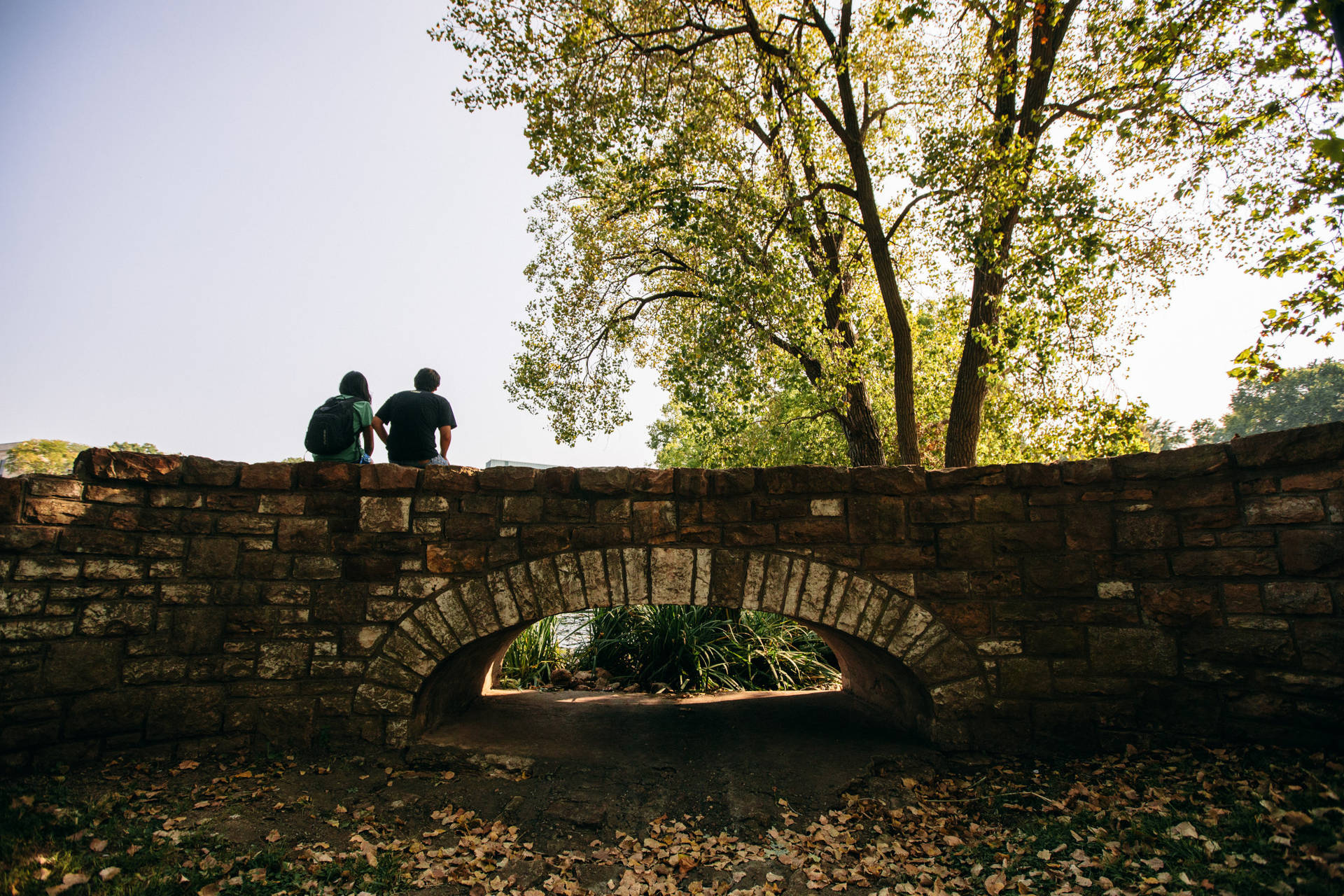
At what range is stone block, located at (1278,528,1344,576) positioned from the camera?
3354 mm

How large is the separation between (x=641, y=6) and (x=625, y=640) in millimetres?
7124

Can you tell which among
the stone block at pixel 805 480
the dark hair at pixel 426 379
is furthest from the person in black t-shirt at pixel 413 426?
the stone block at pixel 805 480

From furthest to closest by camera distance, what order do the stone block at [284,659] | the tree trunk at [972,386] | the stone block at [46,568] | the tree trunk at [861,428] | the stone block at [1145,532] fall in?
1. the tree trunk at [861,428]
2. the tree trunk at [972,386]
3. the stone block at [284,659]
4. the stone block at [1145,532]
5. the stone block at [46,568]

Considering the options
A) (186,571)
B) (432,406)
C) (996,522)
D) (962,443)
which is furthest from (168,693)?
(962,443)

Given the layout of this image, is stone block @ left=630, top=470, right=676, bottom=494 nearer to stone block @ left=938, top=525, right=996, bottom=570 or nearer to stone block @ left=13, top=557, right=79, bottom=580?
stone block @ left=938, top=525, right=996, bottom=570

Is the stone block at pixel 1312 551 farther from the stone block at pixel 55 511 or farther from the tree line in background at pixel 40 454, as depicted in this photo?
the tree line in background at pixel 40 454

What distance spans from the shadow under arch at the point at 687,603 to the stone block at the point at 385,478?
26.4 inches

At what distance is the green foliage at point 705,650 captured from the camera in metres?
6.68

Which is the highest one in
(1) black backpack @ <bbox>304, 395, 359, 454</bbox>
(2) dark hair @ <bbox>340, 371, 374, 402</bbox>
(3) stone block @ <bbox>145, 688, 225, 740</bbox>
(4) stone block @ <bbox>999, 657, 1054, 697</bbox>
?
(2) dark hair @ <bbox>340, 371, 374, 402</bbox>

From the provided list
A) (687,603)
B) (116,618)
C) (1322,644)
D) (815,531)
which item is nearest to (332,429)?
(116,618)

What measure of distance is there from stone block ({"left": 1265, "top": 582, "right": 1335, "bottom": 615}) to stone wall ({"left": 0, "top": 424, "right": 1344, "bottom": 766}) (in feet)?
0.03

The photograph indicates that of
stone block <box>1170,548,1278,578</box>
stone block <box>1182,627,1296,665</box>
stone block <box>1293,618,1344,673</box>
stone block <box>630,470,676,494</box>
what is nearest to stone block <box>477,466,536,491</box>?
stone block <box>630,470,676,494</box>

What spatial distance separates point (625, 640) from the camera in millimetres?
7184

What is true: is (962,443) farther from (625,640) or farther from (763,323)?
(625,640)
